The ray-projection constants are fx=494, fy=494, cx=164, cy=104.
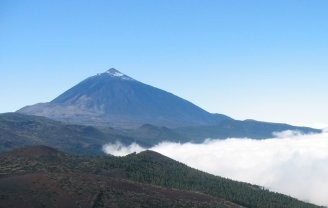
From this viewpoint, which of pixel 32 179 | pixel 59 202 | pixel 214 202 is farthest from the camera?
pixel 214 202

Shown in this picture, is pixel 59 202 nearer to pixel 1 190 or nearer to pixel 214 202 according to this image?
pixel 1 190

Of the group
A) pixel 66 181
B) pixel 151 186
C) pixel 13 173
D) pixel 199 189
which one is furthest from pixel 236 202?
pixel 13 173

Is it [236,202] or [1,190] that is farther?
[236,202]

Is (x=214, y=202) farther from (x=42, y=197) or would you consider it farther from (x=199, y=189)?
(x=42, y=197)

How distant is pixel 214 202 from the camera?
16750cm

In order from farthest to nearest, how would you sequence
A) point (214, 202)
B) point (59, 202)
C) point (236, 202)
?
point (236, 202)
point (214, 202)
point (59, 202)

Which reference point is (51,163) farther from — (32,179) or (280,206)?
(280,206)

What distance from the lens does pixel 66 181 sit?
157 m

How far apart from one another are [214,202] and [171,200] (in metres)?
17.1

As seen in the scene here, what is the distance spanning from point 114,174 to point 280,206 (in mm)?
67544

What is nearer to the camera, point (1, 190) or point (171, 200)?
point (1, 190)

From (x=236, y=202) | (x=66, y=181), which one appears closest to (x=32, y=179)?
(x=66, y=181)

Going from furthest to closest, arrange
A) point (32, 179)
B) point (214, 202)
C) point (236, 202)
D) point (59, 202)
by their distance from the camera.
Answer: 1. point (236, 202)
2. point (214, 202)
3. point (32, 179)
4. point (59, 202)

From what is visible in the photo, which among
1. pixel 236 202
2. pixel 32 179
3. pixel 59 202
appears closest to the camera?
pixel 59 202
